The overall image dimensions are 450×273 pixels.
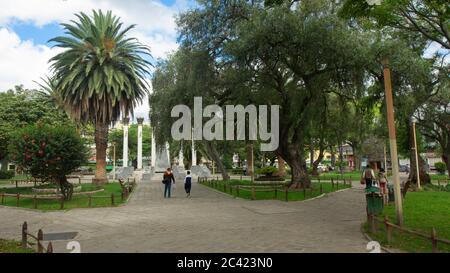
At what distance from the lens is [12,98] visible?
140ft

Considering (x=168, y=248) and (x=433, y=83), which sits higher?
(x=433, y=83)

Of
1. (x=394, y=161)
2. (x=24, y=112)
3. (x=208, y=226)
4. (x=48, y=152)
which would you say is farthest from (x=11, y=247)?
(x=24, y=112)

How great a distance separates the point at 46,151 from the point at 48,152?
105 millimetres

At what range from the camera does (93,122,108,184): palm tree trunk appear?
104 ft

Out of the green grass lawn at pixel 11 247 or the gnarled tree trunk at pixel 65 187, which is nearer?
the green grass lawn at pixel 11 247

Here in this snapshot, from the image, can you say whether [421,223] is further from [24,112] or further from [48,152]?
[24,112]

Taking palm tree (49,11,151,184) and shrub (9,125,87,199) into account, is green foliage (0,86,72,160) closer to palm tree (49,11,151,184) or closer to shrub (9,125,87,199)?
palm tree (49,11,151,184)

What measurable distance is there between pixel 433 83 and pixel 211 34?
1617 centimetres

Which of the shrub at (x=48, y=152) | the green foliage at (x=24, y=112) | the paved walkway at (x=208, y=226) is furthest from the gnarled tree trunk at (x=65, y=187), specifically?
the green foliage at (x=24, y=112)

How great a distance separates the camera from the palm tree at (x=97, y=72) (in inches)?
1200

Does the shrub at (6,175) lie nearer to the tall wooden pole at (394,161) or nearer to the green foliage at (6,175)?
the green foliage at (6,175)

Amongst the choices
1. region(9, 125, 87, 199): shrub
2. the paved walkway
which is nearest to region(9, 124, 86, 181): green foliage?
region(9, 125, 87, 199): shrub
